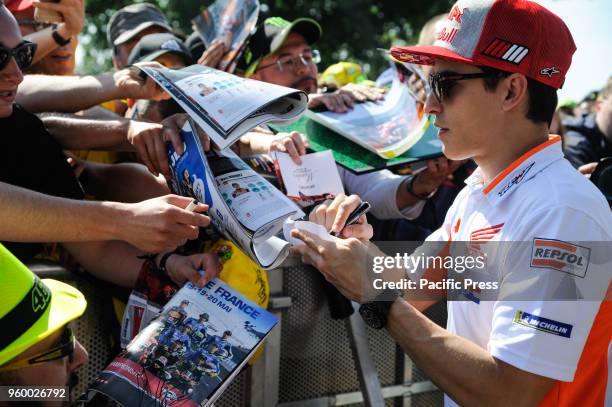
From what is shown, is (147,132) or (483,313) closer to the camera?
(483,313)

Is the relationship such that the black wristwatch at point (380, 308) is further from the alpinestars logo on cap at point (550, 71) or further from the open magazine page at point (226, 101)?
the alpinestars logo on cap at point (550, 71)

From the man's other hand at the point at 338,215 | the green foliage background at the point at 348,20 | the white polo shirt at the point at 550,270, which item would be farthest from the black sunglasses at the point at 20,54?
the green foliage background at the point at 348,20

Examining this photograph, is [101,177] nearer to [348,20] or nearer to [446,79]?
[446,79]

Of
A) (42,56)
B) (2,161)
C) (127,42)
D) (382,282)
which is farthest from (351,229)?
(127,42)

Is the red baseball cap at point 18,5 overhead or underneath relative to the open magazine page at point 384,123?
overhead

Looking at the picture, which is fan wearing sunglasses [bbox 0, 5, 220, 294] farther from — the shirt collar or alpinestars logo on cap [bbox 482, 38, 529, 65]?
alpinestars logo on cap [bbox 482, 38, 529, 65]

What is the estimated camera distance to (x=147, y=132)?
2.43 m

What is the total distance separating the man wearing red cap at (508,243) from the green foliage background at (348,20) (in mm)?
13442

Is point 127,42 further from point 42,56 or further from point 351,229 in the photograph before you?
point 351,229

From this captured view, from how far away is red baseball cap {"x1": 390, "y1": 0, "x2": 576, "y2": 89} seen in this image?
2191 millimetres

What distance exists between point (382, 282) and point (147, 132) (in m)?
1.03

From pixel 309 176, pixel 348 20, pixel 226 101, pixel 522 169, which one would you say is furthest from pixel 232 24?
pixel 348 20

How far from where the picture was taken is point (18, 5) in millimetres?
3336

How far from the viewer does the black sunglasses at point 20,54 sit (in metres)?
2.26
